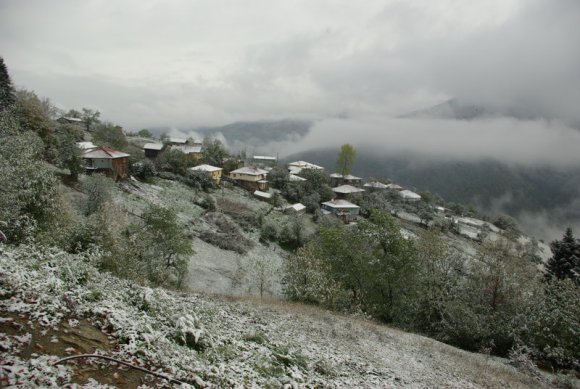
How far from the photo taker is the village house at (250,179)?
94.5m

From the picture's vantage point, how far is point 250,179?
95188 mm

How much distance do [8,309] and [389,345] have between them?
51.3 ft

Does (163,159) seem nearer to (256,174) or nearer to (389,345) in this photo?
(256,174)

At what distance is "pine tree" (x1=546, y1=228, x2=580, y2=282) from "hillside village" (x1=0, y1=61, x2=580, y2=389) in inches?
9.3

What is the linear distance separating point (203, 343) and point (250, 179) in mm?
86018

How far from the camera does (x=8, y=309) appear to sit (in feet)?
25.7

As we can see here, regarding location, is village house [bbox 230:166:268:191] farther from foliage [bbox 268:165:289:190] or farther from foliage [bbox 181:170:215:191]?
foliage [bbox 181:170:215:191]

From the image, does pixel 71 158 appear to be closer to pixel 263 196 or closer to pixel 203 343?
pixel 263 196

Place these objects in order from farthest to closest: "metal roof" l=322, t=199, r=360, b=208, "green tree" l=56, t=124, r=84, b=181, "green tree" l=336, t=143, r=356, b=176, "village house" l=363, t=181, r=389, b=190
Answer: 1. "village house" l=363, t=181, r=389, b=190
2. "green tree" l=336, t=143, r=356, b=176
3. "metal roof" l=322, t=199, r=360, b=208
4. "green tree" l=56, t=124, r=84, b=181

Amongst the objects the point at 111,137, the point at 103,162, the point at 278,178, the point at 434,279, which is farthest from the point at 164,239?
the point at 278,178

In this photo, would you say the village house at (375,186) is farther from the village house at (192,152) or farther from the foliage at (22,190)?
the foliage at (22,190)

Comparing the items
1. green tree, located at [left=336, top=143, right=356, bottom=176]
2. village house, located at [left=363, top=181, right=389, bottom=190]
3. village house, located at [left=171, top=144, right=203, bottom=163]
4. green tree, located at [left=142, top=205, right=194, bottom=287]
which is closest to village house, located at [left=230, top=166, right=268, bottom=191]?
village house, located at [left=171, top=144, right=203, bottom=163]

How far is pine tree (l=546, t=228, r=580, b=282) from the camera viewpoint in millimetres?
41250

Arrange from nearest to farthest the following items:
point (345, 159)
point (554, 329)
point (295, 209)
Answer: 1. point (554, 329)
2. point (295, 209)
3. point (345, 159)
